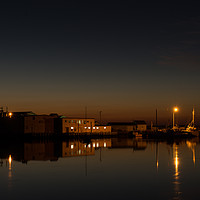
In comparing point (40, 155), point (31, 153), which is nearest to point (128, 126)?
point (31, 153)

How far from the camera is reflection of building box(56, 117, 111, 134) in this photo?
73188 millimetres

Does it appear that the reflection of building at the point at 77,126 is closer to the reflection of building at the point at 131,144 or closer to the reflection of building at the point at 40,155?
the reflection of building at the point at 131,144

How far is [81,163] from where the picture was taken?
28.4 metres

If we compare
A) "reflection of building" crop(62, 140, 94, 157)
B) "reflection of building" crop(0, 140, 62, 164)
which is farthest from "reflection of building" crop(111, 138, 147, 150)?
"reflection of building" crop(0, 140, 62, 164)

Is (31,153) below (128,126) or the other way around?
below

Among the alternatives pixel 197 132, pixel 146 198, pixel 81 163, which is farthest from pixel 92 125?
pixel 146 198

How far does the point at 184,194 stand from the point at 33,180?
9533mm

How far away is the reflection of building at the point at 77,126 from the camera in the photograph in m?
73.2

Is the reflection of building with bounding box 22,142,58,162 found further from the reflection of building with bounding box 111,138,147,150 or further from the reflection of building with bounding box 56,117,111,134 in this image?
the reflection of building with bounding box 56,117,111,134

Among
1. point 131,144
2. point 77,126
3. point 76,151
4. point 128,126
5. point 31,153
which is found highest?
point 77,126

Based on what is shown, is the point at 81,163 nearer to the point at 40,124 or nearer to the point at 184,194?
the point at 184,194

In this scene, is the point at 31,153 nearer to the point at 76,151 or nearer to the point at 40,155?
the point at 40,155

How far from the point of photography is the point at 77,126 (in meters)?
76.1

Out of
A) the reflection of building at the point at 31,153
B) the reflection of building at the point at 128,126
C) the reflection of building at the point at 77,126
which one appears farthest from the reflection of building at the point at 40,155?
the reflection of building at the point at 128,126
